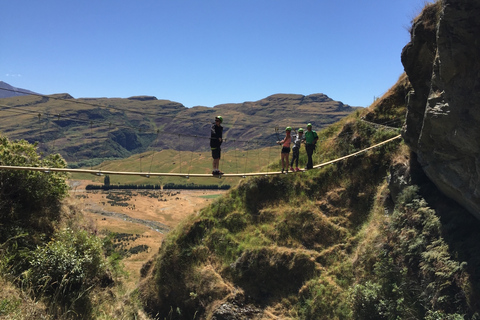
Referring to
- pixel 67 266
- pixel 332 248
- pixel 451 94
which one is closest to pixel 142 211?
pixel 332 248

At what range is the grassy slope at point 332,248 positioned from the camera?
10.7 m

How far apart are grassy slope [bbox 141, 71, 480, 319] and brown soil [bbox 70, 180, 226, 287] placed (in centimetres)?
3714

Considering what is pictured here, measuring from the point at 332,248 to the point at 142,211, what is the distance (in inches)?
4006

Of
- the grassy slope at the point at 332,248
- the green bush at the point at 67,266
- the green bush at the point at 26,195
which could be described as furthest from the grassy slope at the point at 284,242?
the green bush at the point at 26,195

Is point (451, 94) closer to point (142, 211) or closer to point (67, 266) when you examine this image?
point (67, 266)

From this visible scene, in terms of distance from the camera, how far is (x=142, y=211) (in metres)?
108

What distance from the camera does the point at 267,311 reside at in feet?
50.5

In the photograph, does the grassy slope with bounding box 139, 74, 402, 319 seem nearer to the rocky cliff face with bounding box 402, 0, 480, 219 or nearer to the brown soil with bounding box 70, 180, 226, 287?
the rocky cliff face with bounding box 402, 0, 480, 219

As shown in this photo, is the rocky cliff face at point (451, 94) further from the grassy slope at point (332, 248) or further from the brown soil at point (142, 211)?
the brown soil at point (142, 211)

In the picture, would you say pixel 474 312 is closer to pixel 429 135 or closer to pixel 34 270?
pixel 429 135

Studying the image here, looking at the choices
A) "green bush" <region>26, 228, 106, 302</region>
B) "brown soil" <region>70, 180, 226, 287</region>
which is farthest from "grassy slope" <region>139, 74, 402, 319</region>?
"brown soil" <region>70, 180, 226, 287</region>

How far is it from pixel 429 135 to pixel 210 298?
45.1 feet

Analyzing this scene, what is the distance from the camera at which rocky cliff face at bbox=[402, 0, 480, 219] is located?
28.7ft

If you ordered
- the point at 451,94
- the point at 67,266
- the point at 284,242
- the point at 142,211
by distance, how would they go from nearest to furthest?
1. the point at 451,94
2. the point at 67,266
3. the point at 284,242
4. the point at 142,211
